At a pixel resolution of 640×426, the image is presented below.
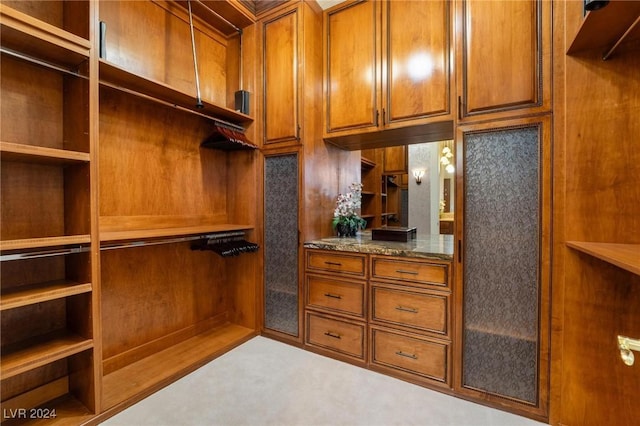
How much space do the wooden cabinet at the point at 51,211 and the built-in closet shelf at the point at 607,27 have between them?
2.42 metres

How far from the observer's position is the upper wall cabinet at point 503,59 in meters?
1.63

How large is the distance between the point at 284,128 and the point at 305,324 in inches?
69.2

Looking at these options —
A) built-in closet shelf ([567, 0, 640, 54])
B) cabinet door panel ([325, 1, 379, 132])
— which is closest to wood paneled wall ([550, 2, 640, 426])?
built-in closet shelf ([567, 0, 640, 54])

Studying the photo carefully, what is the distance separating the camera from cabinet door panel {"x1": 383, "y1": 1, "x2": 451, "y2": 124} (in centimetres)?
204

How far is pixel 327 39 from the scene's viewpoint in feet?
8.53

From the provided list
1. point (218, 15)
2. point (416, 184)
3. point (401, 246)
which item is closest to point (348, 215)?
point (401, 246)

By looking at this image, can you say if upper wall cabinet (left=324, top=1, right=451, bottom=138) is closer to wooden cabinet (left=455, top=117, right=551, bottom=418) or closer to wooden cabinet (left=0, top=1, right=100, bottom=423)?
wooden cabinet (left=455, top=117, right=551, bottom=418)

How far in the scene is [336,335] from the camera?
2.34 metres

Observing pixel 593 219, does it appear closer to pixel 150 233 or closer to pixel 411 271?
pixel 411 271

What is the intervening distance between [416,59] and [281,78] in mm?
1169

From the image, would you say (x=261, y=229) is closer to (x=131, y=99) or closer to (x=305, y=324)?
(x=305, y=324)

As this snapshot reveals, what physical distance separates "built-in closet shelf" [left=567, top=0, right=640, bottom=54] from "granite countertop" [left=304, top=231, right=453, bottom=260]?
1.30 meters

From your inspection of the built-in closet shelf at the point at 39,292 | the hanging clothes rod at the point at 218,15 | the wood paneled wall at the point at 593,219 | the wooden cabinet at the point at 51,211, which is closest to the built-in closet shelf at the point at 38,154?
the wooden cabinet at the point at 51,211

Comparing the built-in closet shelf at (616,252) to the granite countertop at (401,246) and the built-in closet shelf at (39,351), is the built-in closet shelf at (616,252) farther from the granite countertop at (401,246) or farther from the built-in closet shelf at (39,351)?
the built-in closet shelf at (39,351)
